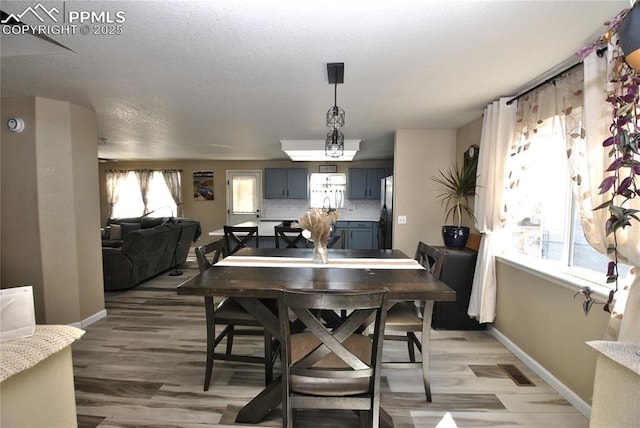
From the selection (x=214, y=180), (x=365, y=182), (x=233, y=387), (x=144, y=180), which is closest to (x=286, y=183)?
(x=365, y=182)

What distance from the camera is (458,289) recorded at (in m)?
2.85

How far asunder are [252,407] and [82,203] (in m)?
2.75

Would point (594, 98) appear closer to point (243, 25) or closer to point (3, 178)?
point (243, 25)

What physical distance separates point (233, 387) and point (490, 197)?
108 inches

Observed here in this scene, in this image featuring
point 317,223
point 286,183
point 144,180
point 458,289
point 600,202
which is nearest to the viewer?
point 600,202

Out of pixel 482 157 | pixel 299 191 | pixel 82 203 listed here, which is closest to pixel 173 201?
pixel 299 191

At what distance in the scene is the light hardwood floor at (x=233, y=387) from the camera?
1711 millimetres

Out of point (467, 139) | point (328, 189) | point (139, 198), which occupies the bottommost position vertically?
point (139, 198)

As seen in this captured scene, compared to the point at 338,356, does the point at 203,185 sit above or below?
above

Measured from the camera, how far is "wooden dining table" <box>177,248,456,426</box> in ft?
5.21

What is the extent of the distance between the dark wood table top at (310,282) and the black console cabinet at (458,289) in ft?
3.36

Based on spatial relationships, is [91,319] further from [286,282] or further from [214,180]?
[214,180]

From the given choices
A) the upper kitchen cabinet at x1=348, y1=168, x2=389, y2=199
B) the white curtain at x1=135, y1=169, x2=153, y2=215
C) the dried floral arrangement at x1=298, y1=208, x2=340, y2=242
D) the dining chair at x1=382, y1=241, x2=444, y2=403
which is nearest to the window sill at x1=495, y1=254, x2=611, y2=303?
the dining chair at x1=382, y1=241, x2=444, y2=403

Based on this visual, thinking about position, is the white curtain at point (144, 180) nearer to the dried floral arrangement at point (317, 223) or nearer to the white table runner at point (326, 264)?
the white table runner at point (326, 264)
